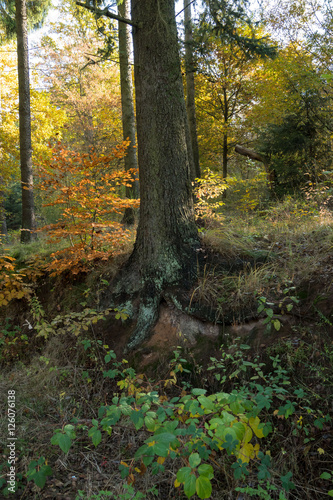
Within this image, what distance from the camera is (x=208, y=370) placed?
330 cm

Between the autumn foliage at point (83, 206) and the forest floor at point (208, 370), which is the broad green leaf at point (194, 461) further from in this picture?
the autumn foliage at point (83, 206)

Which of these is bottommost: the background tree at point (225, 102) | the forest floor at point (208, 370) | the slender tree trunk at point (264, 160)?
the forest floor at point (208, 370)

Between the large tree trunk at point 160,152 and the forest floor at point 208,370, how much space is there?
1.24 feet

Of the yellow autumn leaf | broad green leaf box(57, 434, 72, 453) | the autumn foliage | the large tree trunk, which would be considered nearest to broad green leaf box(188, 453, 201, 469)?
the yellow autumn leaf

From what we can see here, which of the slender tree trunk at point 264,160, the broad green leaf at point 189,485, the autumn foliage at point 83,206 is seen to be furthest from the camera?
the slender tree trunk at point 264,160

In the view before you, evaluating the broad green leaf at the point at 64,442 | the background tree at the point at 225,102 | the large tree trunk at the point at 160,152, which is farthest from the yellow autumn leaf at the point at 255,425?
the background tree at the point at 225,102

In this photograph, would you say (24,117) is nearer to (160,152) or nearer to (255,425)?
Answer: (160,152)

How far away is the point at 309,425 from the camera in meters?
2.39

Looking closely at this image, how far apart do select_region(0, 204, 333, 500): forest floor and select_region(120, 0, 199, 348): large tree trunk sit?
0.38 meters

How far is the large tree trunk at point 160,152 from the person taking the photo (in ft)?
13.1

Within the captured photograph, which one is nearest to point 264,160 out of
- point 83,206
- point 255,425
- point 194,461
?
point 83,206

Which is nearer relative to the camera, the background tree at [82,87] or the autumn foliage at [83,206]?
the autumn foliage at [83,206]

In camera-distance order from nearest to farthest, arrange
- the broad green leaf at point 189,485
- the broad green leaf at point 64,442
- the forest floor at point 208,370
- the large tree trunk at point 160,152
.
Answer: the broad green leaf at point 189,485 < the broad green leaf at point 64,442 < the forest floor at point 208,370 < the large tree trunk at point 160,152

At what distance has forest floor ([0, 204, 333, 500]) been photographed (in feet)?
7.44
